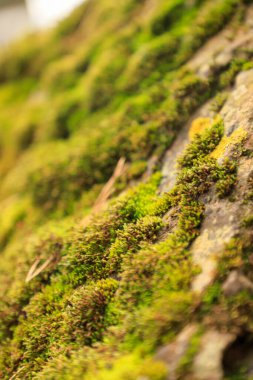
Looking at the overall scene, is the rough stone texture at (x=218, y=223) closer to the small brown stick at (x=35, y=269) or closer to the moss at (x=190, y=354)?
the moss at (x=190, y=354)

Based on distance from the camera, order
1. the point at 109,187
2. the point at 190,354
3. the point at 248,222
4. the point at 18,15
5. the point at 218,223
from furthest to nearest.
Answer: the point at 18,15 → the point at 109,187 → the point at 218,223 → the point at 248,222 → the point at 190,354

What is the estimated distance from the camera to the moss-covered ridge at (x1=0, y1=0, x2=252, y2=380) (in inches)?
112

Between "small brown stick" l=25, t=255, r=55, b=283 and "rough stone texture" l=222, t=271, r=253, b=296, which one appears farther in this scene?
"small brown stick" l=25, t=255, r=55, b=283

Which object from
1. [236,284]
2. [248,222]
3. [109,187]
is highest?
[109,187]

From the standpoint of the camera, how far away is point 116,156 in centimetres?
544

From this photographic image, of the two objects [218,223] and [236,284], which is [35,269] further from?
[236,284]

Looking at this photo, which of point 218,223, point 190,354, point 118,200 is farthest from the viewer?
point 118,200

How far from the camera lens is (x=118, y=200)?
4.23 m

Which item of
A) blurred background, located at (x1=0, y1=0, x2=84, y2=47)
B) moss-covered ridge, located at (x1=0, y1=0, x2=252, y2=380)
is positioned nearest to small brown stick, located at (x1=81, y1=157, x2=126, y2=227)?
moss-covered ridge, located at (x1=0, y1=0, x2=252, y2=380)

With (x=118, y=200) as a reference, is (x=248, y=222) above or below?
below

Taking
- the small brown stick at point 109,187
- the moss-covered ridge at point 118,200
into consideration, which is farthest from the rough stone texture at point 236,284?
the small brown stick at point 109,187

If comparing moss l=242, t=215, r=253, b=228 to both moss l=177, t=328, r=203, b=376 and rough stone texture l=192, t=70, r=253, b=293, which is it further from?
moss l=177, t=328, r=203, b=376

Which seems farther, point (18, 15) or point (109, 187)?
point (18, 15)

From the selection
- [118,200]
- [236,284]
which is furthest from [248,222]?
[118,200]
